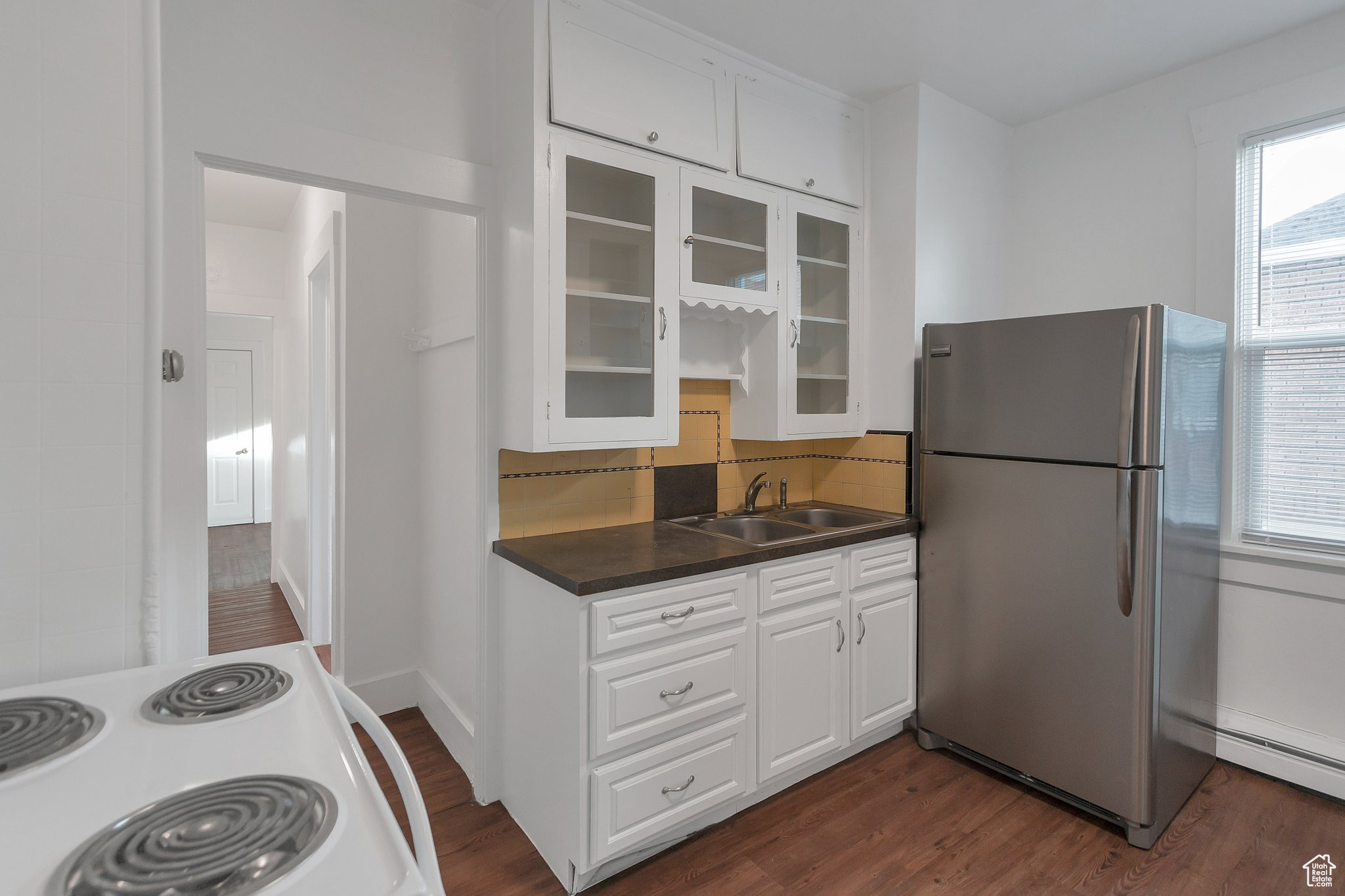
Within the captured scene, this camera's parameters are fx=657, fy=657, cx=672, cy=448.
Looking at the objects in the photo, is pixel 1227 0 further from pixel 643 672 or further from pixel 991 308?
pixel 643 672

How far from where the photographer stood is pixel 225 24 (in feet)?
5.40

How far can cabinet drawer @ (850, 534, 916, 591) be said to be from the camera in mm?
2379

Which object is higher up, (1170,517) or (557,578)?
(1170,517)

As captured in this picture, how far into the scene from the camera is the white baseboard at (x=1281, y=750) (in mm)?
2184

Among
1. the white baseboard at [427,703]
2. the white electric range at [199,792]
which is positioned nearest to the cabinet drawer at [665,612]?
the white electric range at [199,792]

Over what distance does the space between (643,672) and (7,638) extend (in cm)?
127

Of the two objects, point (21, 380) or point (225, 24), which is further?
point (225, 24)

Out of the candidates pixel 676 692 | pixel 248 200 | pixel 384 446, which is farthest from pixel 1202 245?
pixel 248 200

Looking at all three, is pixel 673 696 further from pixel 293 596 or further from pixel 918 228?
pixel 293 596

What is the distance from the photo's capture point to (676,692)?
6.05 ft

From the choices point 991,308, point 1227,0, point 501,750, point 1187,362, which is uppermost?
point 1227,0

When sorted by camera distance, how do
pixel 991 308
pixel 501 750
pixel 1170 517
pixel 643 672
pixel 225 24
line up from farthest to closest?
pixel 991 308, pixel 501 750, pixel 1170 517, pixel 643 672, pixel 225 24

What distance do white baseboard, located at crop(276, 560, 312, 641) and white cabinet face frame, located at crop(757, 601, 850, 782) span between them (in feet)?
8.59

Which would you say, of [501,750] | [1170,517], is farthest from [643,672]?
[1170,517]
